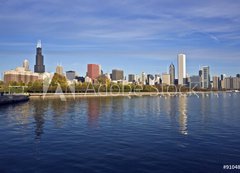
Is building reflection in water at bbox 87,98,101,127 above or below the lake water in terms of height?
Answer: above

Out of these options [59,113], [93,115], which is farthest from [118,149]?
[59,113]

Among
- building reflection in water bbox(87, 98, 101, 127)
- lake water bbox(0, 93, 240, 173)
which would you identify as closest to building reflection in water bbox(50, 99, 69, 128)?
building reflection in water bbox(87, 98, 101, 127)

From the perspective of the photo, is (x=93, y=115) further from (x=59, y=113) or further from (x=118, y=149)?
(x=118, y=149)

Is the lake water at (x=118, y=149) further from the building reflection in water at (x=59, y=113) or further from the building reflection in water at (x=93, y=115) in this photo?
the building reflection in water at (x=59, y=113)

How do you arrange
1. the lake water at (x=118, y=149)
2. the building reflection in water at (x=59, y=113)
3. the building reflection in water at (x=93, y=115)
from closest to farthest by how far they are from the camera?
1. the lake water at (x=118, y=149)
2. the building reflection in water at (x=93, y=115)
3. the building reflection in water at (x=59, y=113)

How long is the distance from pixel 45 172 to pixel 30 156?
4982 mm

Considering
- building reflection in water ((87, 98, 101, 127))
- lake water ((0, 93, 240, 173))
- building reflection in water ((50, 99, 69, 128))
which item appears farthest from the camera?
building reflection in water ((50, 99, 69, 128))

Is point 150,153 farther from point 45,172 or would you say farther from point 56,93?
point 56,93

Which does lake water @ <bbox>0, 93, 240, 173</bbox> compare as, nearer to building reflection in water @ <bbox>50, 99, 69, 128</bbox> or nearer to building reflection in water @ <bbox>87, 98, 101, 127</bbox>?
building reflection in water @ <bbox>87, 98, 101, 127</bbox>

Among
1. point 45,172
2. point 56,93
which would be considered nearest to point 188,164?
point 45,172

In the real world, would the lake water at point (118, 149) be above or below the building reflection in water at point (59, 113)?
below

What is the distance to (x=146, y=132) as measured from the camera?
36750mm

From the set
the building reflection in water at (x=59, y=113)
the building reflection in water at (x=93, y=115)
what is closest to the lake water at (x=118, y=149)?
the building reflection in water at (x=93, y=115)

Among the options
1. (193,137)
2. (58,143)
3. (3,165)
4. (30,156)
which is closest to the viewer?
(3,165)
